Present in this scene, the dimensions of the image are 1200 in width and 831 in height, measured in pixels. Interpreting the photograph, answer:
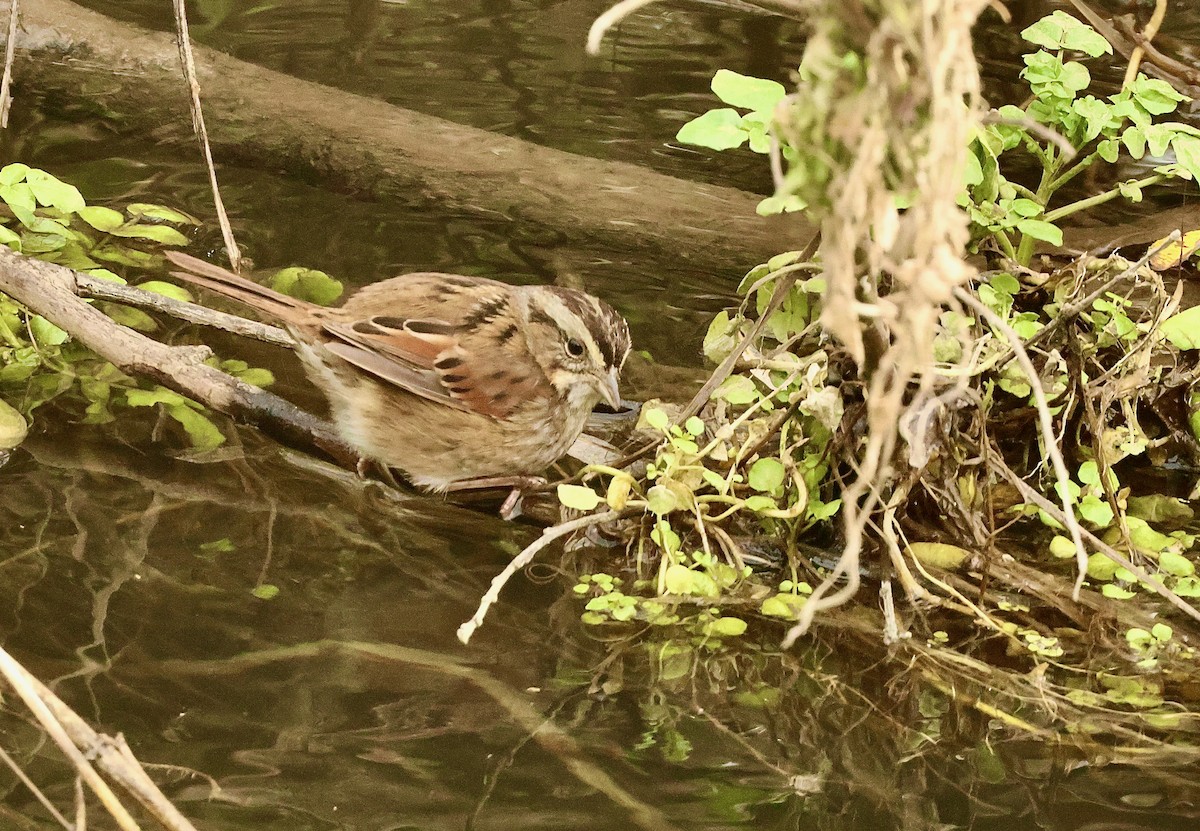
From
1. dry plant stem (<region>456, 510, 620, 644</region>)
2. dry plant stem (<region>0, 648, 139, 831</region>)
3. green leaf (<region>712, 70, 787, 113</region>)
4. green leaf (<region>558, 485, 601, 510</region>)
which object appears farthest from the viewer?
green leaf (<region>558, 485, 601, 510</region>)

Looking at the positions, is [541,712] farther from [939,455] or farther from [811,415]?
[939,455]

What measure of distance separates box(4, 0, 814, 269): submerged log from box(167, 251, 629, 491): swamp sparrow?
3.61 ft

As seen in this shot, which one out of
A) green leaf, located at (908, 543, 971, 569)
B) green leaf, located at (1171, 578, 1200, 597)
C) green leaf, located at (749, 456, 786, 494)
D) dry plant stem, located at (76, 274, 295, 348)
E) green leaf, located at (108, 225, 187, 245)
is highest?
green leaf, located at (108, 225, 187, 245)

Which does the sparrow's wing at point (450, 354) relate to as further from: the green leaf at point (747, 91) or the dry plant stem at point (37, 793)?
the dry plant stem at point (37, 793)

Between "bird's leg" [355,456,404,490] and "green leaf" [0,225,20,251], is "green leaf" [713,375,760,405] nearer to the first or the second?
"bird's leg" [355,456,404,490]

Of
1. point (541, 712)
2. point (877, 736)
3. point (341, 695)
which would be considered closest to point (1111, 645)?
point (877, 736)

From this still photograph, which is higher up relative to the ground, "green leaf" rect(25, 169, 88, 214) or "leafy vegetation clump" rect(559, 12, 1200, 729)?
"green leaf" rect(25, 169, 88, 214)

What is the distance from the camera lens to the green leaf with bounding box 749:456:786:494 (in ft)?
10.5

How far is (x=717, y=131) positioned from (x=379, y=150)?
2.72m

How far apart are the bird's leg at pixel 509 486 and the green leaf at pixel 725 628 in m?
0.78

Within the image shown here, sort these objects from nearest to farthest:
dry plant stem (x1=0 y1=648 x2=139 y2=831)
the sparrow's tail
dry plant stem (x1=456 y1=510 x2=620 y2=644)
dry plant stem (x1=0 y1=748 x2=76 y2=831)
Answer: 1. dry plant stem (x1=0 y1=648 x2=139 y2=831)
2. dry plant stem (x1=0 y1=748 x2=76 y2=831)
3. dry plant stem (x1=456 y1=510 x2=620 y2=644)
4. the sparrow's tail

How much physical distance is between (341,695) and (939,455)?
Answer: 5.09 feet

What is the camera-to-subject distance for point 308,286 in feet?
13.8

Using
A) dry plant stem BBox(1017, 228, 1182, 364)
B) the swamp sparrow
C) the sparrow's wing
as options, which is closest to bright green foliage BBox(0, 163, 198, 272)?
the swamp sparrow
